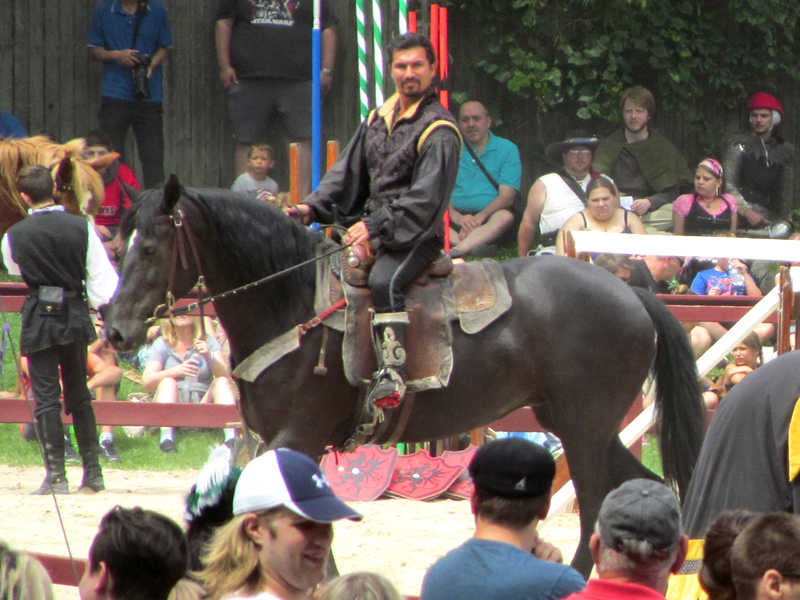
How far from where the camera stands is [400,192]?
5.38 meters

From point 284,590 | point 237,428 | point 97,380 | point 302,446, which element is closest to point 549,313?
point 302,446

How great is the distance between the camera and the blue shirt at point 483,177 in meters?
11.5

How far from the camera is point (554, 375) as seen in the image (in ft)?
18.4

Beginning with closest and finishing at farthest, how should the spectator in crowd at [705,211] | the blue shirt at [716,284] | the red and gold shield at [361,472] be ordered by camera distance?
1. the red and gold shield at [361,472]
2. the blue shirt at [716,284]
3. the spectator in crowd at [705,211]

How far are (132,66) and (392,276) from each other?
7.27 metres

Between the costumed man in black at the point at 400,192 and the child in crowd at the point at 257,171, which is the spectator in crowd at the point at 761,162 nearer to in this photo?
the child in crowd at the point at 257,171

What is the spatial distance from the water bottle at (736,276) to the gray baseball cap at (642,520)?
25.0 feet

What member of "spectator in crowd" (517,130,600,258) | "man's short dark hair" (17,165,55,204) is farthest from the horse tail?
"spectator in crowd" (517,130,600,258)

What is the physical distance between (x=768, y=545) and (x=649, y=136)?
999 cm

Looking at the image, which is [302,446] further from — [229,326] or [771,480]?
[771,480]

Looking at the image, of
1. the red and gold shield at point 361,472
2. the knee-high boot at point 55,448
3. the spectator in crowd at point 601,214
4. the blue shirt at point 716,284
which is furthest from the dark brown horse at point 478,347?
the blue shirt at point 716,284

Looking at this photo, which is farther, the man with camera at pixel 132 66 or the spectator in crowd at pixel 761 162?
the spectator in crowd at pixel 761 162

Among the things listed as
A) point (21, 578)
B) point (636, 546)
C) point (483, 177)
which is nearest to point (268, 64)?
point (483, 177)

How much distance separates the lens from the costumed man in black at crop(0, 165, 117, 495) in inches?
289
